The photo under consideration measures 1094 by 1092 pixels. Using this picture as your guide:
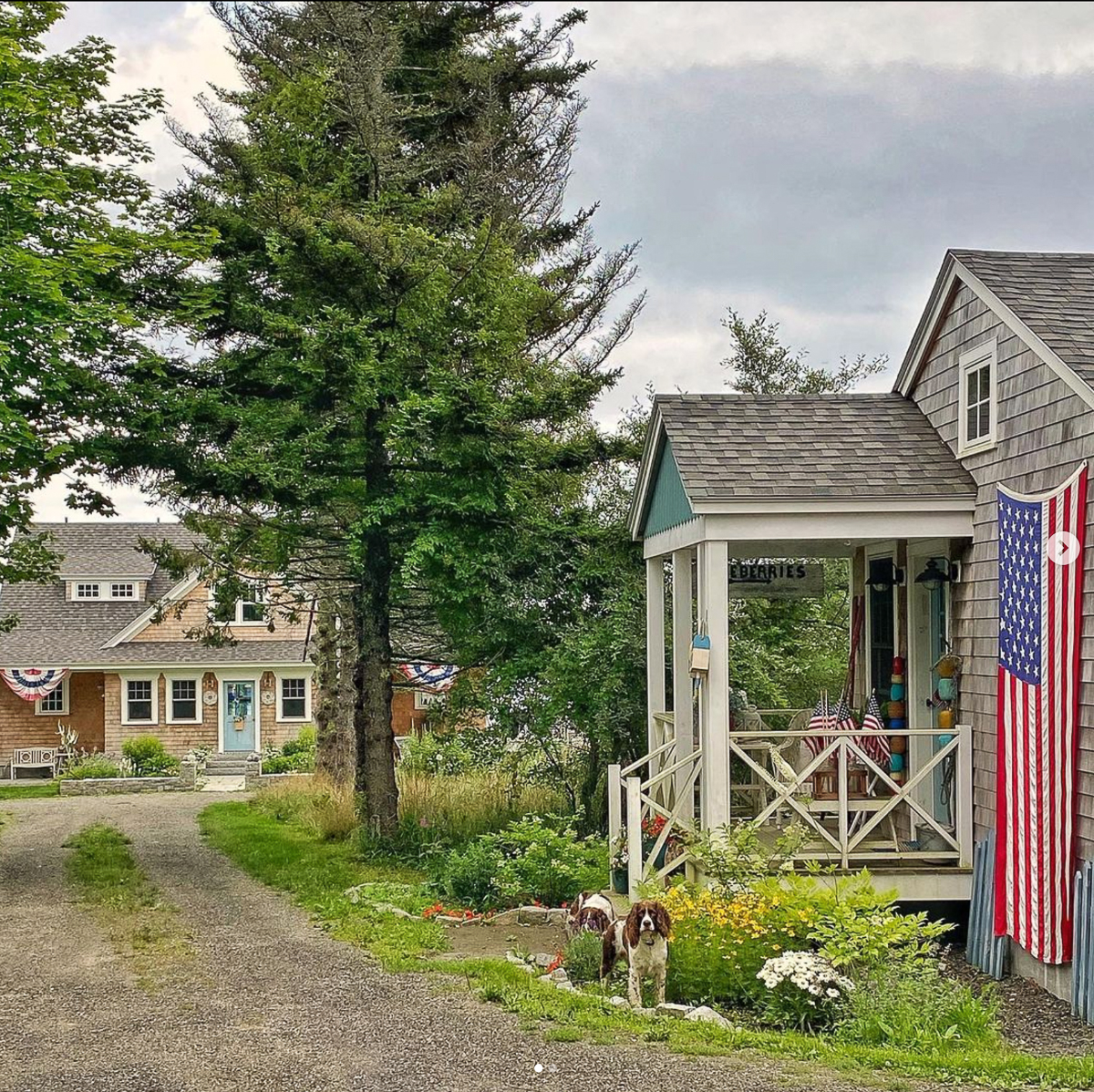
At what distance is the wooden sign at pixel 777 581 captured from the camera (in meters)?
13.5

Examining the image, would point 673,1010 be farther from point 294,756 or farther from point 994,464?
point 294,756

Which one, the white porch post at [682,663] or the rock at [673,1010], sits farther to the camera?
the white porch post at [682,663]

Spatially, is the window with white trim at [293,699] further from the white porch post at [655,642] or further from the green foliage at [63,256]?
the white porch post at [655,642]

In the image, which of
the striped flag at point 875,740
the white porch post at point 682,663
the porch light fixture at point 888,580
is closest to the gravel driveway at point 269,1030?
the white porch post at point 682,663

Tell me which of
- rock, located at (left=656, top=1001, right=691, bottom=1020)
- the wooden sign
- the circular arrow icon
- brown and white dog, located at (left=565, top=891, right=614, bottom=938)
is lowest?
rock, located at (left=656, top=1001, right=691, bottom=1020)

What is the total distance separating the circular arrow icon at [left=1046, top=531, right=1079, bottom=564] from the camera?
9.16 meters

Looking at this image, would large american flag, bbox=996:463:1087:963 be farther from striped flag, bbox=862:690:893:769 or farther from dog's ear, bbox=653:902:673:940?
dog's ear, bbox=653:902:673:940

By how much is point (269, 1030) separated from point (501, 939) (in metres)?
2.97

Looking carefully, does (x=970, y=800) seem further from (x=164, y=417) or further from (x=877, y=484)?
(x=164, y=417)

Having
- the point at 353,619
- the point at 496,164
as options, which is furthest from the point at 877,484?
the point at 496,164

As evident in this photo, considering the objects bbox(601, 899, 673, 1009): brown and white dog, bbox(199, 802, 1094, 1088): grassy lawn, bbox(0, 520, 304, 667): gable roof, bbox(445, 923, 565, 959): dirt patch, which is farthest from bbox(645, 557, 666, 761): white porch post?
bbox(0, 520, 304, 667): gable roof

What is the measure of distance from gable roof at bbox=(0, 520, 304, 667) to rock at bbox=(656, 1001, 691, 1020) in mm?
23813

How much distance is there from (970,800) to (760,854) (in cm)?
202

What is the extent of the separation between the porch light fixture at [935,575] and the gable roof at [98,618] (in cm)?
2205
